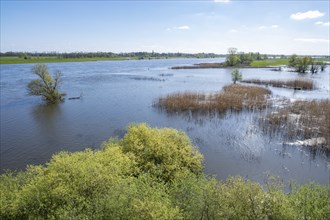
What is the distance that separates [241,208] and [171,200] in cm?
375

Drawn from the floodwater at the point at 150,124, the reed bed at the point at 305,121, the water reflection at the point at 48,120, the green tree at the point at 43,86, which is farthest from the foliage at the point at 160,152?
the green tree at the point at 43,86

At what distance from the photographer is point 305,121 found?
38188 millimetres

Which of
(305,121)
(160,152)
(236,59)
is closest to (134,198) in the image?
(160,152)

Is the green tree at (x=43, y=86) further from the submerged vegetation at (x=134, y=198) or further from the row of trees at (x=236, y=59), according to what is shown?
the row of trees at (x=236, y=59)

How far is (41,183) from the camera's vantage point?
52.0ft

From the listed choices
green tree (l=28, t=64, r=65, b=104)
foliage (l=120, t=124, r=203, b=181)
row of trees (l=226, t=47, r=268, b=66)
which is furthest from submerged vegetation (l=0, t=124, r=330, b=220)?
row of trees (l=226, t=47, r=268, b=66)

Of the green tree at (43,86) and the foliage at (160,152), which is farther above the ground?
the green tree at (43,86)

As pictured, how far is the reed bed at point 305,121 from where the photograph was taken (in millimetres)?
33344

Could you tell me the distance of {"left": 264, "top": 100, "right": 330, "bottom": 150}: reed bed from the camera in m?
33.3

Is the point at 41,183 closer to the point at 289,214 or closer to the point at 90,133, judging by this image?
the point at 289,214

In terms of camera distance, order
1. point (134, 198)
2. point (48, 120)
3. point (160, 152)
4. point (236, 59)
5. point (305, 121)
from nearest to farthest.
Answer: point (134, 198) → point (160, 152) → point (305, 121) → point (48, 120) → point (236, 59)

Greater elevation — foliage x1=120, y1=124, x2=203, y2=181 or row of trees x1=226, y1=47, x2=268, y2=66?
row of trees x1=226, y1=47, x2=268, y2=66

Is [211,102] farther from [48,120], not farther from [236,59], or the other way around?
[236,59]

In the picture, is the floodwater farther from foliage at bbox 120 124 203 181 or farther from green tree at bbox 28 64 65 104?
foliage at bbox 120 124 203 181
